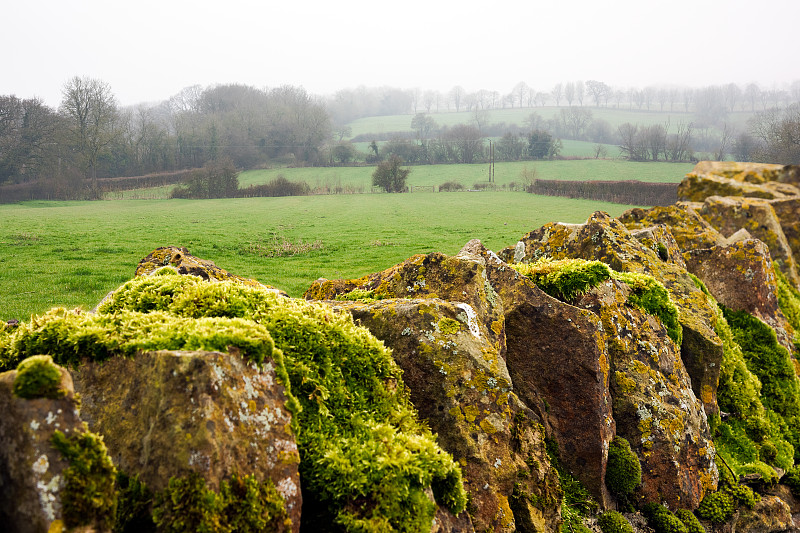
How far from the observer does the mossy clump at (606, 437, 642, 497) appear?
476 cm

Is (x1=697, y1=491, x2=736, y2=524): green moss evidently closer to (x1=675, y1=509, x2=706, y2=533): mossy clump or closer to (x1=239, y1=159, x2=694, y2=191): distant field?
(x1=675, y1=509, x2=706, y2=533): mossy clump

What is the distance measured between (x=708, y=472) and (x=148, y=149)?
323 ft

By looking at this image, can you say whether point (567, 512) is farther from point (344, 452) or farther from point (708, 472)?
point (344, 452)

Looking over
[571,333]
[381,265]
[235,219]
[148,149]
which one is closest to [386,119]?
[148,149]

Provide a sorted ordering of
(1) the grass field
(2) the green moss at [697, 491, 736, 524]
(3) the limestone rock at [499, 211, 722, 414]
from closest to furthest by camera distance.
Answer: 1. (2) the green moss at [697, 491, 736, 524]
2. (3) the limestone rock at [499, 211, 722, 414]
3. (1) the grass field

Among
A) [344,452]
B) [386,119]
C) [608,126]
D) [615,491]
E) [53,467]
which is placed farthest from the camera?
[386,119]

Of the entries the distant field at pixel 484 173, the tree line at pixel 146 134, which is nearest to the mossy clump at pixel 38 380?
the tree line at pixel 146 134

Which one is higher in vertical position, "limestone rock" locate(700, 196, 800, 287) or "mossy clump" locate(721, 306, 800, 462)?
"limestone rock" locate(700, 196, 800, 287)

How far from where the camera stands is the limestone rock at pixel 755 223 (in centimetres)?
1202

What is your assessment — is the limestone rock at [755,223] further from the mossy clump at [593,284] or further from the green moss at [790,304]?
the mossy clump at [593,284]

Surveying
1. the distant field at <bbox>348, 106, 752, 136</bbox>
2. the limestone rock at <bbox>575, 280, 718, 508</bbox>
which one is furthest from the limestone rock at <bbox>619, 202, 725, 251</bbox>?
the distant field at <bbox>348, 106, 752, 136</bbox>

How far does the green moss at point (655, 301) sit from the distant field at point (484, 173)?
67.8 m

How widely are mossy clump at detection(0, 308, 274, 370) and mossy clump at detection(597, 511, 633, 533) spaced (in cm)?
368

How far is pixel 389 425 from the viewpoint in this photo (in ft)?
9.99
